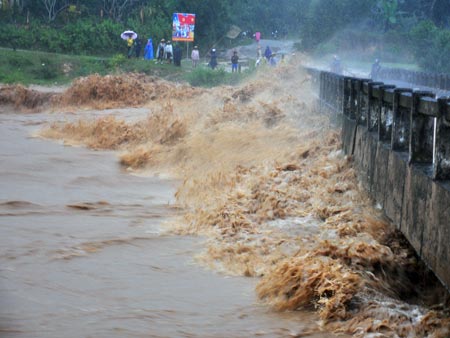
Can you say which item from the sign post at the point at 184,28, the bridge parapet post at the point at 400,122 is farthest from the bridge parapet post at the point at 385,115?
the sign post at the point at 184,28

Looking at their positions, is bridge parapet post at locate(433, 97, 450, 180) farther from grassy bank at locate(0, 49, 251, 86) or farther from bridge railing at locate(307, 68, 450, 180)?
grassy bank at locate(0, 49, 251, 86)

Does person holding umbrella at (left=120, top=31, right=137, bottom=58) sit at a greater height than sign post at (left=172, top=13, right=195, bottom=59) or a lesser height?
lesser

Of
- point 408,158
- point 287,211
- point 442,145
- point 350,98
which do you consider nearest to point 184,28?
point 350,98

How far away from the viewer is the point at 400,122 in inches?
361

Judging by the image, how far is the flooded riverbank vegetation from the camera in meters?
7.68

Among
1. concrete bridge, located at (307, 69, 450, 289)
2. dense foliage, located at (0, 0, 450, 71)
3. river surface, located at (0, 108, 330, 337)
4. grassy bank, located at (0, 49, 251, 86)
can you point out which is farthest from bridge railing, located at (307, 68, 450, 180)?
dense foliage, located at (0, 0, 450, 71)

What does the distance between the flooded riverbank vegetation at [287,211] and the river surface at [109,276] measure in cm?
31

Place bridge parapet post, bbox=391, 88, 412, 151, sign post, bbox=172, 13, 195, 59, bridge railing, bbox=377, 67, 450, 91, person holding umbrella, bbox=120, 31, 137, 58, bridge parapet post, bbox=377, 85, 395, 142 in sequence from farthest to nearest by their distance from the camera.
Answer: person holding umbrella, bbox=120, 31, 137, 58 < sign post, bbox=172, 13, 195, 59 < bridge railing, bbox=377, 67, 450, 91 < bridge parapet post, bbox=377, 85, 395, 142 < bridge parapet post, bbox=391, 88, 412, 151

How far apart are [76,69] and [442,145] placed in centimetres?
4133

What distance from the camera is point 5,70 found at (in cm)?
4438

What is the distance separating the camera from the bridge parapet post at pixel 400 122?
9055 mm

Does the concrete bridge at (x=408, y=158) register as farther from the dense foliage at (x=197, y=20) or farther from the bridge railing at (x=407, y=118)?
the dense foliage at (x=197, y=20)

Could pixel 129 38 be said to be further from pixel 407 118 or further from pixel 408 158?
pixel 408 158

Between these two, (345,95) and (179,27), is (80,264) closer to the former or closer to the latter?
(345,95)
